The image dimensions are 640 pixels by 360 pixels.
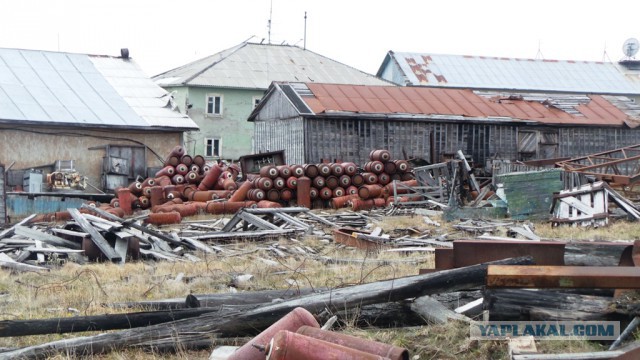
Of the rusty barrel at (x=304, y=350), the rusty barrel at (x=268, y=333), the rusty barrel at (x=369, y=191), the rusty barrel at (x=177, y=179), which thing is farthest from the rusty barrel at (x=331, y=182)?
the rusty barrel at (x=304, y=350)

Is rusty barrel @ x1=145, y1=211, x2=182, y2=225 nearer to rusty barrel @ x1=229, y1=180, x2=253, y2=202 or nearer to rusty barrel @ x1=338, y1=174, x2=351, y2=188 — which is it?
rusty barrel @ x1=229, y1=180, x2=253, y2=202

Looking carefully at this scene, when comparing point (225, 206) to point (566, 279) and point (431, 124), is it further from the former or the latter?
point (566, 279)

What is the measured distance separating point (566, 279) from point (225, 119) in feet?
129

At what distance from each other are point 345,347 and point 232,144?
39763mm

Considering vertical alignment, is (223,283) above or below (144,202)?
below

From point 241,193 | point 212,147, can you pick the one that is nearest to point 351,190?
point 241,193

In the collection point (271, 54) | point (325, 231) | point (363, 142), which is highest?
point (271, 54)

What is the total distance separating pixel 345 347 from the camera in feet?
16.8

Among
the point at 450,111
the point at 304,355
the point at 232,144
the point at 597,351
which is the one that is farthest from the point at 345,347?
the point at 232,144

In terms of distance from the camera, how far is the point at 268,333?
5754mm

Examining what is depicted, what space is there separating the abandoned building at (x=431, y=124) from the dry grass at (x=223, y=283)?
13881mm

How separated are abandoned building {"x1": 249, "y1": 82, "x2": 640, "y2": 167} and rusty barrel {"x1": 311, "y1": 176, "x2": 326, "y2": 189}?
5.41 m

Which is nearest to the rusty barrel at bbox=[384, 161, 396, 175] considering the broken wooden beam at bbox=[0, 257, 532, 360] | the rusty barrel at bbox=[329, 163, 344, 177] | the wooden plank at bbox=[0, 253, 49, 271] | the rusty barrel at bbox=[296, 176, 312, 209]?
the rusty barrel at bbox=[329, 163, 344, 177]

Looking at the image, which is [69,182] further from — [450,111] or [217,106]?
[217,106]
